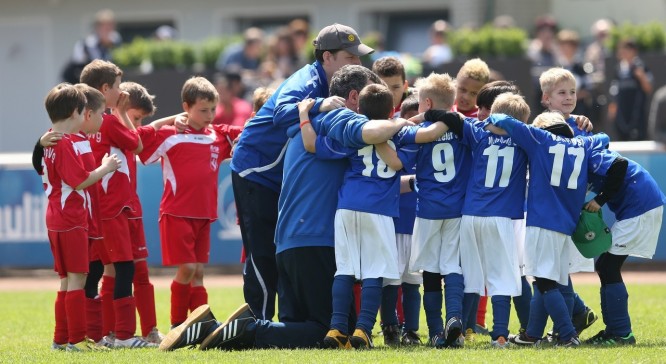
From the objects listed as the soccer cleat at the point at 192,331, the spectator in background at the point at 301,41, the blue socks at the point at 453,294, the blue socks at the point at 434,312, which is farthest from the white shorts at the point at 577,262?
the spectator in background at the point at 301,41

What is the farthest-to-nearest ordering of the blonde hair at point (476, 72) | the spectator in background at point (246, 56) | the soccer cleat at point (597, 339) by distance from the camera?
the spectator in background at point (246, 56) < the blonde hair at point (476, 72) < the soccer cleat at point (597, 339)

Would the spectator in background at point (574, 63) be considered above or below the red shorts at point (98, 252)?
above

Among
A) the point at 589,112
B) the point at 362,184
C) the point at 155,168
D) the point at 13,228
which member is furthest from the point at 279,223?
the point at 589,112

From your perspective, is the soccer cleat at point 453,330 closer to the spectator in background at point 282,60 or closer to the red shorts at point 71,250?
the red shorts at point 71,250

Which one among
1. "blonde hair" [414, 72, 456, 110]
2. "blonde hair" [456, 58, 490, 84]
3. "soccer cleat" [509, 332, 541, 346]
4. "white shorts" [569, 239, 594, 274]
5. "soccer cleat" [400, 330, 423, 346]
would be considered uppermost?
"blonde hair" [456, 58, 490, 84]

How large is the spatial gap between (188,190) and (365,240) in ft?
6.53

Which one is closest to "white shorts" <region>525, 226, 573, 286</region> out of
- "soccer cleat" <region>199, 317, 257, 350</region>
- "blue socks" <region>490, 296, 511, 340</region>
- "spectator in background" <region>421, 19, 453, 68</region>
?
"blue socks" <region>490, 296, 511, 340</region>

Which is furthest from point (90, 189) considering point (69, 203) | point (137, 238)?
point (137, 238)

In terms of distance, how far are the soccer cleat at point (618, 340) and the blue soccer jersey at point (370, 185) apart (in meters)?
1.72

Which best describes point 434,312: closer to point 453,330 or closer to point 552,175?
point 453,330

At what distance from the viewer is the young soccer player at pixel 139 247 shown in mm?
9359

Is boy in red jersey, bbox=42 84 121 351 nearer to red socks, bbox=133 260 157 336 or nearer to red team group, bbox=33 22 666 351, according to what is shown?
red team group, bbox=33 22 666 351

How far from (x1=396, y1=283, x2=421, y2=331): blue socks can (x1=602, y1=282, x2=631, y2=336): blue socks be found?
1.33m

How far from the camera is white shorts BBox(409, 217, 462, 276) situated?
8.38 m
